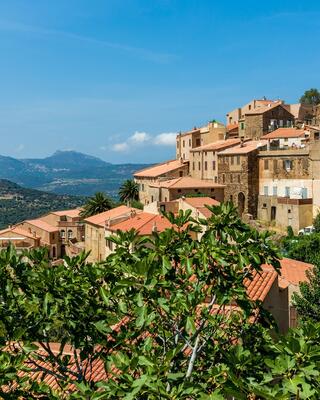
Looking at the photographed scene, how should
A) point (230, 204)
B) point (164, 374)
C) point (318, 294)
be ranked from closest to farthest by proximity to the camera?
point (164, 374)
point (230, 204)
point (318, 294)

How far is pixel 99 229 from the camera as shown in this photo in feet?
A: 178

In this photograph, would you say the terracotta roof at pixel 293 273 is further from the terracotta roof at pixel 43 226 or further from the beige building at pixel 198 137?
the terracotta roof at pixel 43 226

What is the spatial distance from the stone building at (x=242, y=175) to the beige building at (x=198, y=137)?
19.6 m

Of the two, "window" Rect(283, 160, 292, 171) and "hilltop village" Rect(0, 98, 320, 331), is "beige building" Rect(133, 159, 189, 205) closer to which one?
"hilltop village" Rect(0, 98, 320, 331)

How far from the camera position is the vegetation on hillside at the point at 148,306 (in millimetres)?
7098

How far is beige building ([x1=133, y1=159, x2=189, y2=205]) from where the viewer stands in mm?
72812

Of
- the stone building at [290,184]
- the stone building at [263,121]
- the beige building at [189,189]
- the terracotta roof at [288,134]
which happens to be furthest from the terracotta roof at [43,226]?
the stone building at [290,184]

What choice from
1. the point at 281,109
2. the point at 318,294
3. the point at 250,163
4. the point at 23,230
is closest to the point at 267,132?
the point at 281,109

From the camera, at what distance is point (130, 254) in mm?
8398

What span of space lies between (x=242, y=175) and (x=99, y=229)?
16254 millimetres

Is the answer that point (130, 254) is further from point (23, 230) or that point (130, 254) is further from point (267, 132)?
point (23, 230)

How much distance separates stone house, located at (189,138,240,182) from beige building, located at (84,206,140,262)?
542 inches

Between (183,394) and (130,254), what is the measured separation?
271 centimetres

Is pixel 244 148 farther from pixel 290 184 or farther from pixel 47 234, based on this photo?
pixel 47 234
